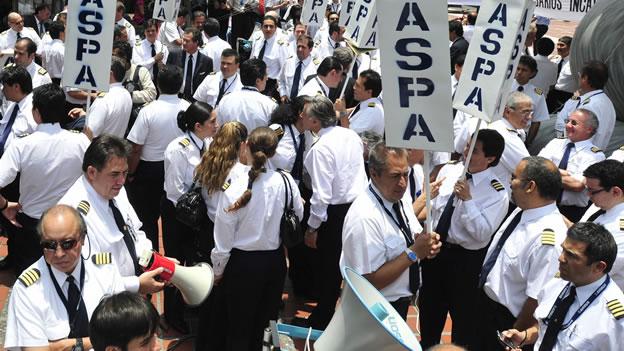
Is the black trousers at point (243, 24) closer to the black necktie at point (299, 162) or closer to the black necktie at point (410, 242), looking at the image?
the black necktie at point (299, 162)

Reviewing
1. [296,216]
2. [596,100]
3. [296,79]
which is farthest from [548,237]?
[296,79]

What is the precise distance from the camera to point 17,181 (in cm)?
666

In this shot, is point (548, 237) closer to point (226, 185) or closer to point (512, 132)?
point (226, 185)

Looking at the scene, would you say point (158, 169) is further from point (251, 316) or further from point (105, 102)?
point (251, 316)

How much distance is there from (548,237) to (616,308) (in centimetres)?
76

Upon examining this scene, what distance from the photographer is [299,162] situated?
23.2ft

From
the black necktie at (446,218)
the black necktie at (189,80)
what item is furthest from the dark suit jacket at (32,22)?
the black necktie at (446,218)

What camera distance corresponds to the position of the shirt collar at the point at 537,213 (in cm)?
486

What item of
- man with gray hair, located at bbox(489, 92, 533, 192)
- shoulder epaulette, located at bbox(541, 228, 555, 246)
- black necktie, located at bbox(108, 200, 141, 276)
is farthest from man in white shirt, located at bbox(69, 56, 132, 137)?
A: shoulder epaulette, located at bbox(541, 228, 555, 246)

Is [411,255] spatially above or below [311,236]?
above

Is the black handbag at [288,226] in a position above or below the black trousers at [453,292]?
above

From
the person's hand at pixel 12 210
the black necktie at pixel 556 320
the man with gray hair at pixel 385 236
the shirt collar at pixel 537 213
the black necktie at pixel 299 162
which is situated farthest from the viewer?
the black necktie at pixel 299 162

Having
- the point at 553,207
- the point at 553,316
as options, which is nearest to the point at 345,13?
the point at 553,207

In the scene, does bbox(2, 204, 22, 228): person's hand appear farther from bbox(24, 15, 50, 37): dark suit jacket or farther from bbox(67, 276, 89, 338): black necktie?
bbox(24, 15, 50, 37): dark suit jacket
